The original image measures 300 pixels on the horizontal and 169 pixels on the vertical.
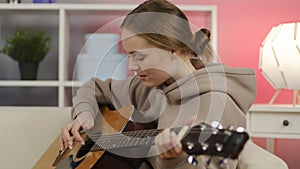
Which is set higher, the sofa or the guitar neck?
the guitar neck

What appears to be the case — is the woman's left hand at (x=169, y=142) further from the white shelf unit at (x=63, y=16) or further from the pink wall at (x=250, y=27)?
the pink wall at (x=250, y=27)

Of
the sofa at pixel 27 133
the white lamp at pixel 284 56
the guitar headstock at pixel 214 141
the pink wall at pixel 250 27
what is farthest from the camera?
the pink wall at pixel 250 27

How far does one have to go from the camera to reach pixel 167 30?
126 cm

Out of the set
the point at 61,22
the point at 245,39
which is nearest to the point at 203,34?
the point at 61,22

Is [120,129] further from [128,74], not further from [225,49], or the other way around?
[225,49]

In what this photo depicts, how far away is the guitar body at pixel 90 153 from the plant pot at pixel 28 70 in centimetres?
93

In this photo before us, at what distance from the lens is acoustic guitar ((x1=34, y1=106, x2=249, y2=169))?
0.80 meters

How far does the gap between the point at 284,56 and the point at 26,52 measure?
1137 millimetres

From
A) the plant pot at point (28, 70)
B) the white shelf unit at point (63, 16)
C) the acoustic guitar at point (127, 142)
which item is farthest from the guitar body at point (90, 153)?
the plant pot at point (28, 70)

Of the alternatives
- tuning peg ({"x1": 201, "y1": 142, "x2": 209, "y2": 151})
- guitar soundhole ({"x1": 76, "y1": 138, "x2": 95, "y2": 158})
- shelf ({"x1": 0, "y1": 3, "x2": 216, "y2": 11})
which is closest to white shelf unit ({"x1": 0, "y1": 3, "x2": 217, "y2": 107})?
shelf ({"x1": 0, "y1": 3, "x2": 216, "y2": 11})

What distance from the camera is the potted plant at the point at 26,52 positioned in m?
2.39

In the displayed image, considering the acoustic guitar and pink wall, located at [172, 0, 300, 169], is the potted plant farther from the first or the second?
the acoustic guitar

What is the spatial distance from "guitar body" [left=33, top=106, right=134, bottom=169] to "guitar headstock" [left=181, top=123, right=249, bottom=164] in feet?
1.48

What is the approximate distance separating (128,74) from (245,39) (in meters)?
0.62
